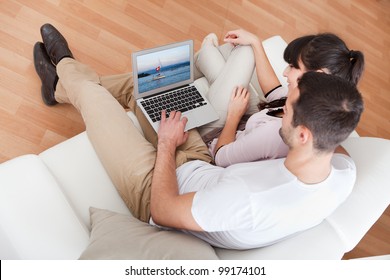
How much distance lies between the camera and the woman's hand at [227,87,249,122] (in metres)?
1.50

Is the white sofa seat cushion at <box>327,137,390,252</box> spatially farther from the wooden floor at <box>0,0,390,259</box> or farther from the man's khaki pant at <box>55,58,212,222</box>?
the wooden floor at <box>0,0,390,259</box>

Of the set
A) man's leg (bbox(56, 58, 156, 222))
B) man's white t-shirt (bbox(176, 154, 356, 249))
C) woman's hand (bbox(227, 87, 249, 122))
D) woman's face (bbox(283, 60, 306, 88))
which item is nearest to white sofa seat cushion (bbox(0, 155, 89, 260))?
man's leg (bbox(56, 58, 156, 222))

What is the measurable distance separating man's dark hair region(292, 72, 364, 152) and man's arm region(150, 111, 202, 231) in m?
0.38

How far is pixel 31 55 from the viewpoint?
6.30 feet

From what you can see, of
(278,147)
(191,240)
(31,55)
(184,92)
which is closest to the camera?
(191,240)

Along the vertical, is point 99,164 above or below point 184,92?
below

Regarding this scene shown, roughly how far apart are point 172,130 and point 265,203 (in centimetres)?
51

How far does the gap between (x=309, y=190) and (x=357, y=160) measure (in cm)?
→ 38

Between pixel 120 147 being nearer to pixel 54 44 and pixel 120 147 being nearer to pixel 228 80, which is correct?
pixel 228 80

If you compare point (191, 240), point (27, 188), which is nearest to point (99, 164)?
point (27, 188)

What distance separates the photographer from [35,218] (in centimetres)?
109

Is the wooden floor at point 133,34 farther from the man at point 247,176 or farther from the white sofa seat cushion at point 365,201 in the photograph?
the white sofa seat cushion at point 365,201
